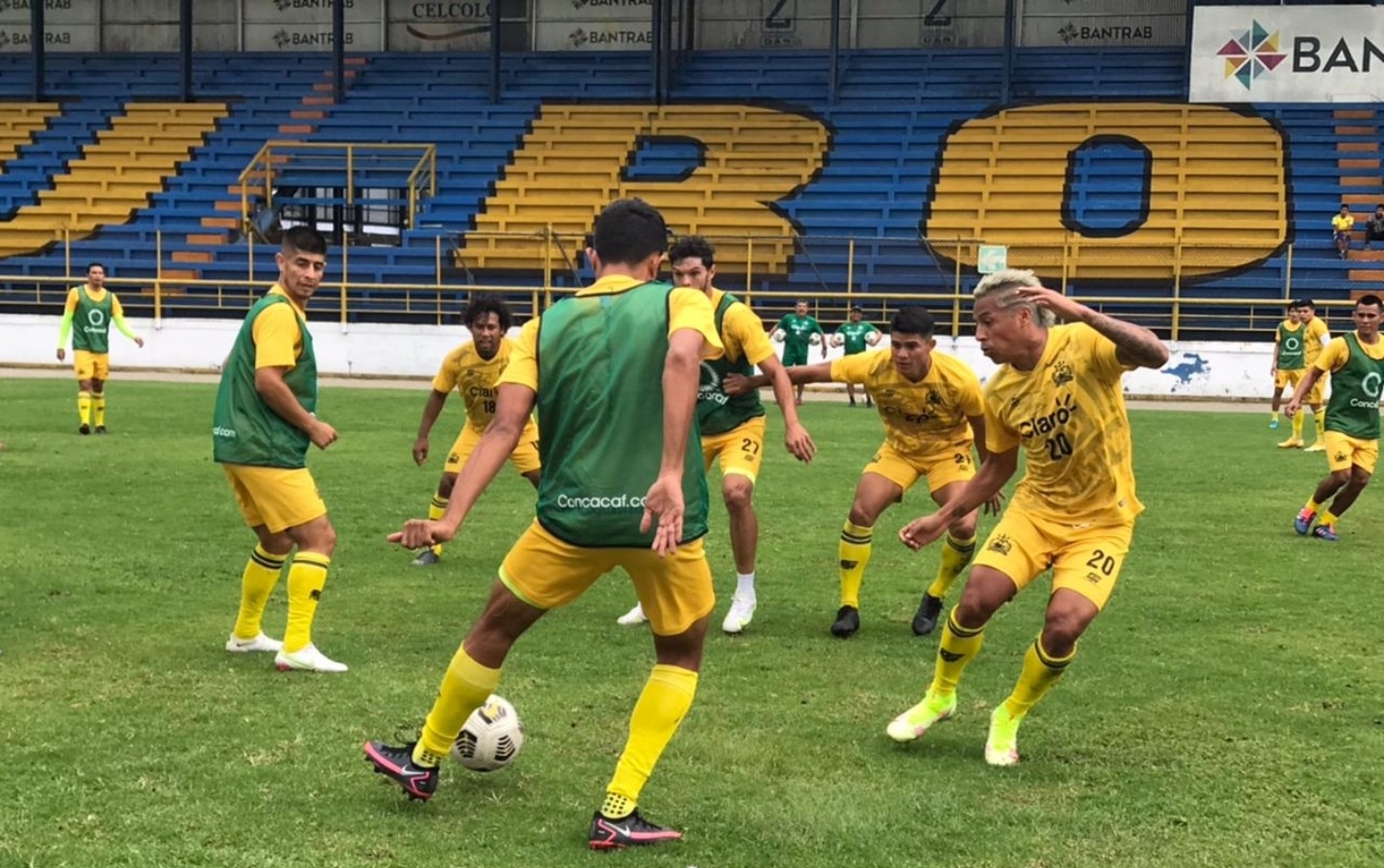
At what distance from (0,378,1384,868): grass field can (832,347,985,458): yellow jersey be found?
1.14 meters

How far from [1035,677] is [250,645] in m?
4.04

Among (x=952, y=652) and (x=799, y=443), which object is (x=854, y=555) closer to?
(x=799, y=443)

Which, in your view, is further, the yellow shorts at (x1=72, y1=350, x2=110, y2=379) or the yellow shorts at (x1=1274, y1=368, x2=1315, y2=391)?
the yellow shorts at (x1=1274, y1=368, x2=1315, y2=391)

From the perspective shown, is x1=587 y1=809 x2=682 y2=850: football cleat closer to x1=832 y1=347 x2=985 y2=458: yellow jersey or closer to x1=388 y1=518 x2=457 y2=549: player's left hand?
x1=388 y1=518 x2=457 y2=549: player's left hand

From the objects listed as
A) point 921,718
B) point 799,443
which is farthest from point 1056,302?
point 799,443

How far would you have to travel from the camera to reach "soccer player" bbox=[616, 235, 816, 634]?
7797 millimetres

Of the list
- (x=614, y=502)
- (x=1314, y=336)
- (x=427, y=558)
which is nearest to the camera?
(x=614, y=502)

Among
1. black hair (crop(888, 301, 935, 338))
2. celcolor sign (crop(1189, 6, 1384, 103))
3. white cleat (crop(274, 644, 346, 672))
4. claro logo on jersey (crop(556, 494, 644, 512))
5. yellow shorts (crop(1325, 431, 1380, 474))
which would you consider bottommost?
white cleat (crop(274, 644, 346, 672))

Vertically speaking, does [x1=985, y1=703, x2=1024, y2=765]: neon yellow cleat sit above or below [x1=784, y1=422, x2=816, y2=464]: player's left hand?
below

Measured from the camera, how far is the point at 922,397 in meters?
8.32

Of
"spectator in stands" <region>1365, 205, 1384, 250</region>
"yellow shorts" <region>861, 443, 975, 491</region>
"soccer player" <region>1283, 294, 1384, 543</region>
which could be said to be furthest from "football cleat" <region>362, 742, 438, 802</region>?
"spectator in stands" <region>1365, 205, 1384, 250</region>

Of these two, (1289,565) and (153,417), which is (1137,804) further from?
(153,417)

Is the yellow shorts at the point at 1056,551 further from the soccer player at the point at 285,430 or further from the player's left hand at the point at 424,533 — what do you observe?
the soccer player at the point at 285,430

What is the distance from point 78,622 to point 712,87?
32735 millimetres
